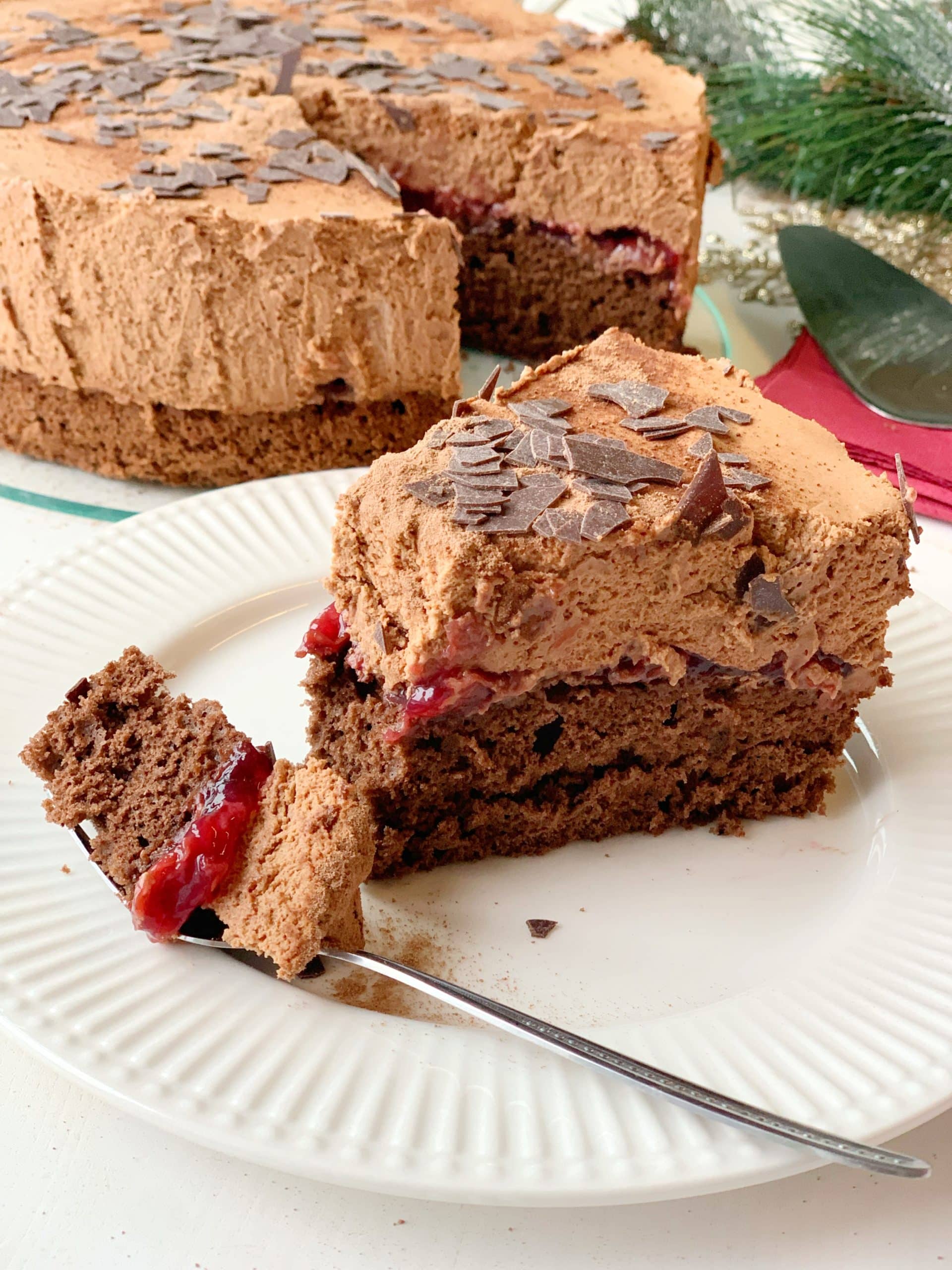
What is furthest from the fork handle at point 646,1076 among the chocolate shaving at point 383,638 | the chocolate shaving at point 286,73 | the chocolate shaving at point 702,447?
A: the chocolate shaving at point 286,73

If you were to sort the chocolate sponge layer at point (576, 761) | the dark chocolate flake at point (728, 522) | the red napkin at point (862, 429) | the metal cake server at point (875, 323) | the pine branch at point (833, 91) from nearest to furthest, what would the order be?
the dark chocolate flake at point (728, 522) < the chocolate sponge layer at point (576, 761) < the red napkin at point (862, 429) < the metal cake server at point (875, 323) < the pine branch at point (833, 91)

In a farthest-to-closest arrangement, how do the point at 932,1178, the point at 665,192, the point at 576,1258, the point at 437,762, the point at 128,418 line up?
the point at 665,192 → the point at 128,418 → the point at 437,762 → the point at 932,1178 → the point at 576,1258

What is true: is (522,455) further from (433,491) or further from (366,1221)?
(366,1221)

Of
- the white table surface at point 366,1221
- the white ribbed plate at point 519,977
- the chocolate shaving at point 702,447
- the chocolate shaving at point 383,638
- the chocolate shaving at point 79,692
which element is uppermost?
the chocolate shaving at point 702,447

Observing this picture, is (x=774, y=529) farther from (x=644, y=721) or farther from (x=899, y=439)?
(x=899, y=439)

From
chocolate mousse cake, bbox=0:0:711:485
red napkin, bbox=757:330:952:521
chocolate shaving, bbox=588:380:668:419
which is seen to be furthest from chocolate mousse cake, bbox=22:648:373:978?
red napkin, bbox=757:330:952:521

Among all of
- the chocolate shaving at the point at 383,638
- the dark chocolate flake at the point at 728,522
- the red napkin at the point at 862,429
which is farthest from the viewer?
the red napkin at the point at 862,429

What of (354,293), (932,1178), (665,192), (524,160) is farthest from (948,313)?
(932,1178)

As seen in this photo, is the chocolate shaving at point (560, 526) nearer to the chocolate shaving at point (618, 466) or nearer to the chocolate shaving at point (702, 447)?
the chocolate shaving at point (618, 466)
